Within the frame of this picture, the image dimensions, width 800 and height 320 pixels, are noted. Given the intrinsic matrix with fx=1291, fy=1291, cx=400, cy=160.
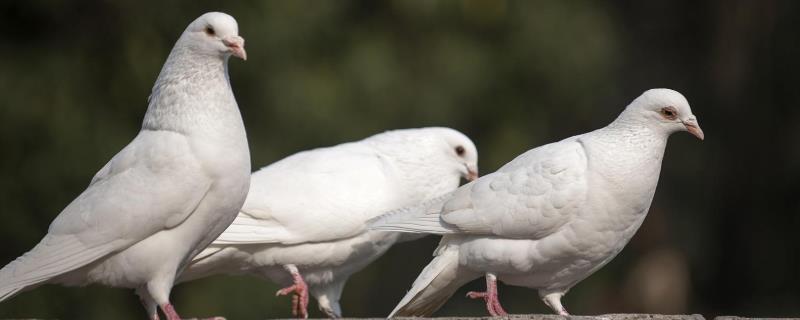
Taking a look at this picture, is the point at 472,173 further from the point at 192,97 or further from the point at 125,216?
the point at 125,216

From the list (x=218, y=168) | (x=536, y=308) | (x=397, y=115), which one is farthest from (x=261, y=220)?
(x=536, y=308)

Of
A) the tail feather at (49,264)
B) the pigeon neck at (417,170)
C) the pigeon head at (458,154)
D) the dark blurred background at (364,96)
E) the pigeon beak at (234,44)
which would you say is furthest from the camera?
the dark blurred background at (364,96)

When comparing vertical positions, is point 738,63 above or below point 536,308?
above

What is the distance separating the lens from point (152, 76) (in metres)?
11.6

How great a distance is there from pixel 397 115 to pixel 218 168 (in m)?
7.02

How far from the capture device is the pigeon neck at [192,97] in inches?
231

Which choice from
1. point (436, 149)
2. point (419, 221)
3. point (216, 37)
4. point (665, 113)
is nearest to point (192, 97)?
point (216, 37)

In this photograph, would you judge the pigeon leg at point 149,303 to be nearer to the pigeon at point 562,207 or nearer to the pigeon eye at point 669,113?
the pigeon at point 562,207

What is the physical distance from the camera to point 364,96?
12633mm

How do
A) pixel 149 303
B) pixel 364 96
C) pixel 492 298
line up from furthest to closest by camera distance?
1. pixel 364 96
2. pixel 492 298
3. pixel 149 303

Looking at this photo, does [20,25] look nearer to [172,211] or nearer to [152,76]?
[152,76]

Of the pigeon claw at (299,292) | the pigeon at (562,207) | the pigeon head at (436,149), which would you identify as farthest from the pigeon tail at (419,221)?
the pigeon head at (436,149)

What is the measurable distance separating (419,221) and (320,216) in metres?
0.99

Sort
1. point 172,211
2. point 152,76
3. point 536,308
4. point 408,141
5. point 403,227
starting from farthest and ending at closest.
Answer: point 536,308
point 152,76
point 408,141
point 403,227
point 172,211
